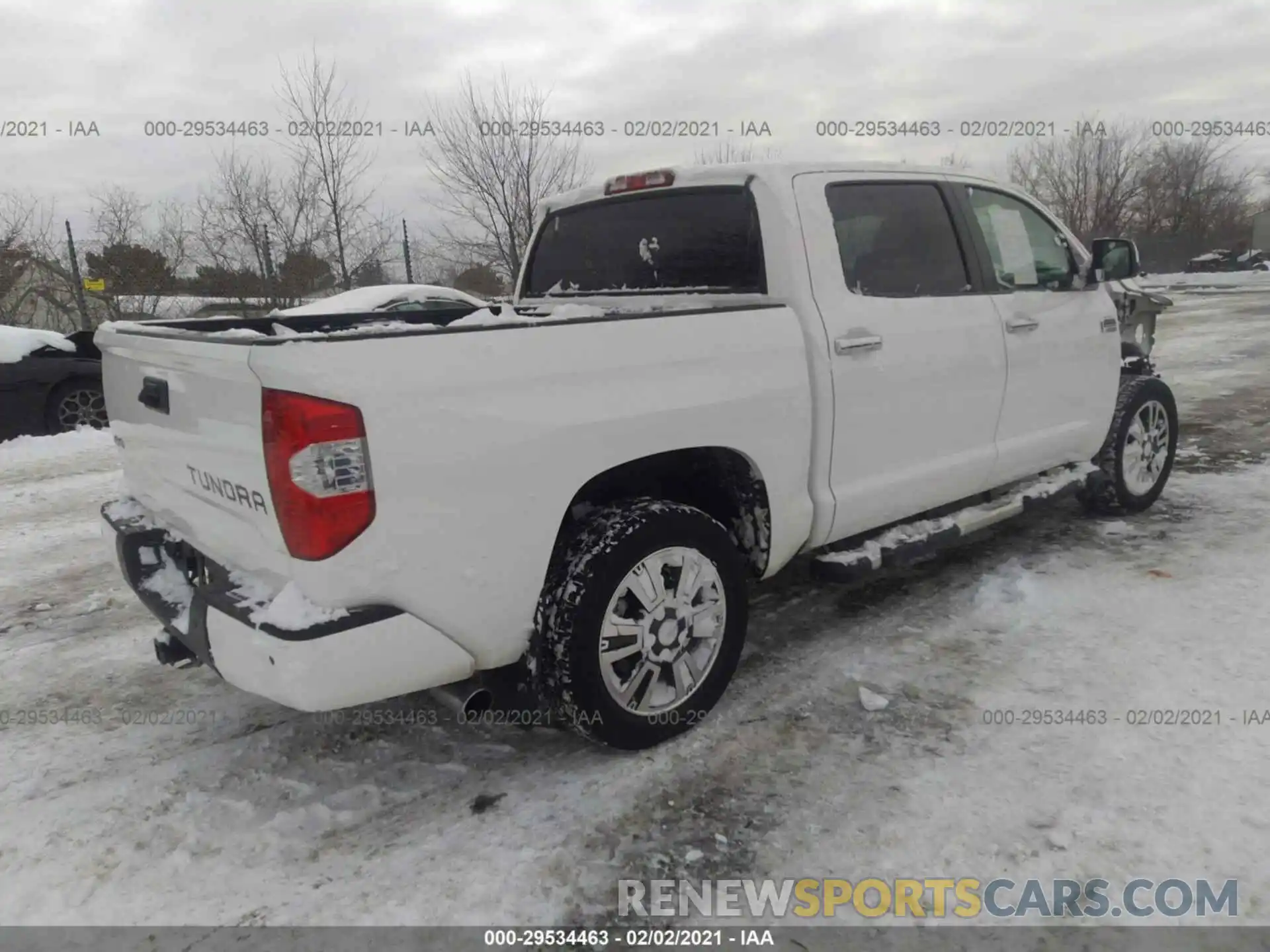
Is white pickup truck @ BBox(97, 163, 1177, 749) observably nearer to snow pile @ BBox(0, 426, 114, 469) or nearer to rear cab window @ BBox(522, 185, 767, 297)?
rear cab window @ BBox(522, 185, 767, 297)

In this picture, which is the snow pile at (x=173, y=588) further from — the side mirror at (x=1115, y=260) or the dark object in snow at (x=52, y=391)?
the dark object in snow at (x=52, y=391)

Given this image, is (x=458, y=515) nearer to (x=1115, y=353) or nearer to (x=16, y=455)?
(x=1115, y=353)

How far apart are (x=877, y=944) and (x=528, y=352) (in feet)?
5.82

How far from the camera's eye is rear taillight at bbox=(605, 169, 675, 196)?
11.9ft

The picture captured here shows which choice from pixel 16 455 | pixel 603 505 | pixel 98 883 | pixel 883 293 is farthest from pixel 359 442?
pixel 16 455

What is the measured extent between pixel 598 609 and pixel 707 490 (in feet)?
2.62

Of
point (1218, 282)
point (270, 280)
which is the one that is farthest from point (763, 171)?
point (1218, 282)

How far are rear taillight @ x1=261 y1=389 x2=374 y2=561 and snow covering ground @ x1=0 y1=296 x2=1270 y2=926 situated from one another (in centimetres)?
97

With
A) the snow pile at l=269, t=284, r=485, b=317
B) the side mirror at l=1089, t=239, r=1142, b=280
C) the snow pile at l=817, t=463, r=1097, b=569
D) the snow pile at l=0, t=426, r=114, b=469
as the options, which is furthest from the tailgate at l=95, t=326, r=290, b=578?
the snow pile at l=269, t=284, r=485, b=317

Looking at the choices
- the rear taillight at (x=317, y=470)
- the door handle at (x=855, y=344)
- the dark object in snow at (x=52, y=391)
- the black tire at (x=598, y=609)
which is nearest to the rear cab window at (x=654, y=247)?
the door handle at (x=855, y=344)

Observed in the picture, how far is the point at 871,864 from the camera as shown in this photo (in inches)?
93.0

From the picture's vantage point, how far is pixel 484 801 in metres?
2.72

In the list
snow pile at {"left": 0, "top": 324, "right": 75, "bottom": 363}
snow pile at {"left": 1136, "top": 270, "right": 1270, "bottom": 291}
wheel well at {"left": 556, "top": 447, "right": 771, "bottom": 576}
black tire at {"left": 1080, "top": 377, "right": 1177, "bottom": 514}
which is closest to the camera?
wheel well at {"left": 556, "top": 447, "right": 771, "bottom": 576}

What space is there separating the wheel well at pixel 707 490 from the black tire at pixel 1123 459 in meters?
2.74
